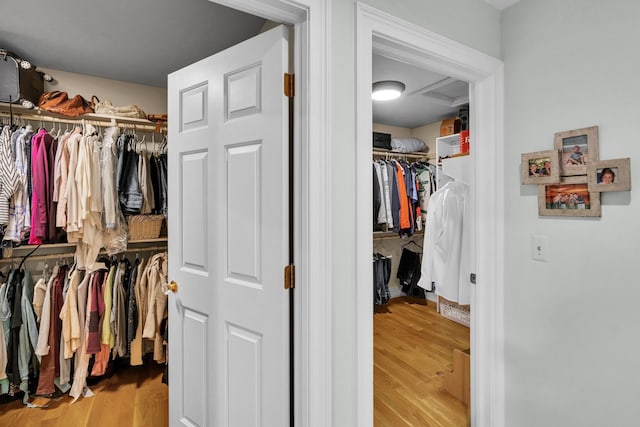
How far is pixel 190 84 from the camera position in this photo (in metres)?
1.48

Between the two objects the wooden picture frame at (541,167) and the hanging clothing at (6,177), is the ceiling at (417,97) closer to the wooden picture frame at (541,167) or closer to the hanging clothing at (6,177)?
the wooden picture frame at (541,167)

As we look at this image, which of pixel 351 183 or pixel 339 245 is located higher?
pixel 351 183

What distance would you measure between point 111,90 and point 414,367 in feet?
11.5

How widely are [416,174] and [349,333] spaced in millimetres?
3055

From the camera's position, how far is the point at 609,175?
4.17 feet

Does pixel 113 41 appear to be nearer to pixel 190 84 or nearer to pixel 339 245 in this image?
pixel 190 84

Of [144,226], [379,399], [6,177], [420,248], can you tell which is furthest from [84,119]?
[420,248]

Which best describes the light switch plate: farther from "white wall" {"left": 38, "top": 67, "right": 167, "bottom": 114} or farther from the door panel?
"white wall" {"left": 38, "top": 67, "right": 167, "bottom": 114}

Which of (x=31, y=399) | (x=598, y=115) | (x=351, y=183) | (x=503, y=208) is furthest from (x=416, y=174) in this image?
(x=31, y=399)

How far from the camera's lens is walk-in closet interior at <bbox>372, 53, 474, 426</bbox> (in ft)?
6.82

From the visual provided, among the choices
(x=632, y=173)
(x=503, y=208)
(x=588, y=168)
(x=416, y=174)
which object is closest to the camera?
(x=632, y=173)

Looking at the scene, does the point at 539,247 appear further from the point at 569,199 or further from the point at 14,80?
Result: the point at 14,80

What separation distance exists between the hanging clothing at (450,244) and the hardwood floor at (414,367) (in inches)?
28.3

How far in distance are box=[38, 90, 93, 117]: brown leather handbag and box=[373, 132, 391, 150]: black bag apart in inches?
111
